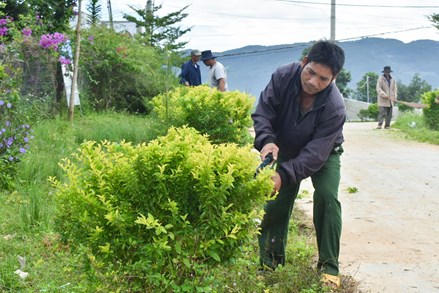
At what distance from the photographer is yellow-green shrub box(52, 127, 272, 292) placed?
3.24 meters

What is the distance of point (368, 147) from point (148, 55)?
774 centimetres

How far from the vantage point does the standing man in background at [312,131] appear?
4266 mm

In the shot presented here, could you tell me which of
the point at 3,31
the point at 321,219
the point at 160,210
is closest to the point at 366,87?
the point at 3,31

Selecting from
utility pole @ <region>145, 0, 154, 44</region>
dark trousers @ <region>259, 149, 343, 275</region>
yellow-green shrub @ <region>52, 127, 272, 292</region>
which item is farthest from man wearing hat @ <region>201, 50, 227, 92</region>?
utility pole @ <region>145, 0, 154, 44</region>

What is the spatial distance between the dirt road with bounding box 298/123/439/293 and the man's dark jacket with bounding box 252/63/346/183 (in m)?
1.16

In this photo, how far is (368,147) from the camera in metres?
14.4

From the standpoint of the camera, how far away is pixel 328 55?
4.21 meters

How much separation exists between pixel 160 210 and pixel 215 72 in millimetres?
9404

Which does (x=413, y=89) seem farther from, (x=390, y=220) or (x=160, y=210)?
(x=160, y=210)

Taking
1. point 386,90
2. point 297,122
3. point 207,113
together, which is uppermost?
point 297,122

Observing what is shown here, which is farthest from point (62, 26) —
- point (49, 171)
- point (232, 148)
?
point (232, 148)

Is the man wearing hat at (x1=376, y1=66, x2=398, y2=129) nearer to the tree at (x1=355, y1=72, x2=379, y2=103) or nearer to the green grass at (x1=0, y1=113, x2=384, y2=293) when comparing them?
the green grass at (x1=0, y1=113, x2=384, y2=293)

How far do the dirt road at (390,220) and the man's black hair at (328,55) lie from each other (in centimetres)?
169

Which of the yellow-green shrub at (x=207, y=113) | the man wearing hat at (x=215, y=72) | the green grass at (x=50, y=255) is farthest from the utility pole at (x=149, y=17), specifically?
the green grass at (x=50, y=255)
